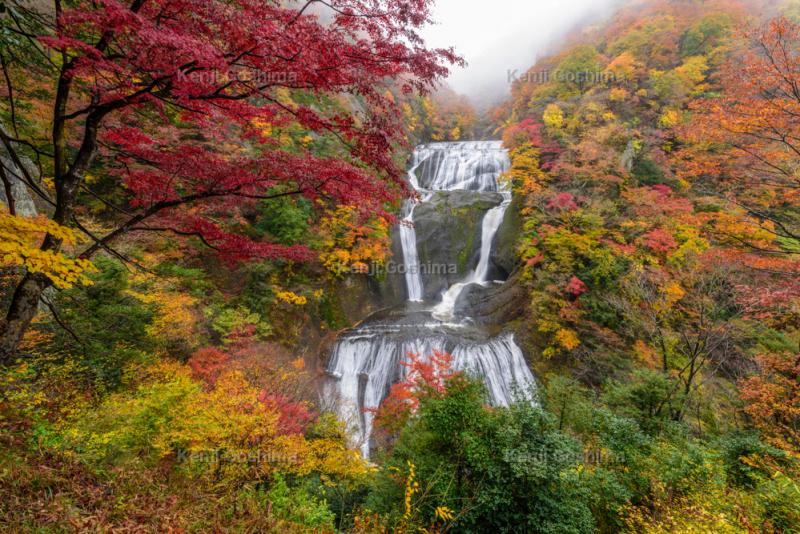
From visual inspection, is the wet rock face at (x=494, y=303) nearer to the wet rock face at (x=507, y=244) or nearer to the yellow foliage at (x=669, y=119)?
the wet rock face at (x=507, y=244)

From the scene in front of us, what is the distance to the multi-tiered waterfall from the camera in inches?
408

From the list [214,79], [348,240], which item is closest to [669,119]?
[348,240]

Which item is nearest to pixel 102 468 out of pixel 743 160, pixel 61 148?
pixel 61 148

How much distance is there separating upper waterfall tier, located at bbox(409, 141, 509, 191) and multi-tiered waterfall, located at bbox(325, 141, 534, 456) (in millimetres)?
2728

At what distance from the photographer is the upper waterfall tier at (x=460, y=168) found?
21.4 m

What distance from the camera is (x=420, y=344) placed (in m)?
11.5

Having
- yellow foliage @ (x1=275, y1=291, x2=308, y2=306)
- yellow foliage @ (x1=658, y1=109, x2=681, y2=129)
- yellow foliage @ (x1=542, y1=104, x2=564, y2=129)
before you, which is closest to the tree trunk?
yellow foliage @ (x1=275, y1=291, x2=308, y2=306)

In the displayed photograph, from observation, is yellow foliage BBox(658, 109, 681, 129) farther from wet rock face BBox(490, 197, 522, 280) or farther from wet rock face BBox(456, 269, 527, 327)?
wet rock face BBox(456, 269, 527, 327)

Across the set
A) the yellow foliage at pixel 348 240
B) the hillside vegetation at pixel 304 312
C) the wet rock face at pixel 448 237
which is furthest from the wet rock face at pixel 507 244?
the yellow foliage at pixel 348 240

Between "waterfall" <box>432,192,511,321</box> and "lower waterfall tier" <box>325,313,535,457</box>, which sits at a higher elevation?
"waterfall" <box>432,192,511,321</box>

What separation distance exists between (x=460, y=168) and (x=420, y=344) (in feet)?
52.0

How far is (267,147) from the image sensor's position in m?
11.9

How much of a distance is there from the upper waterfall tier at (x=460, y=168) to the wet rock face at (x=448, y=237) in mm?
3358

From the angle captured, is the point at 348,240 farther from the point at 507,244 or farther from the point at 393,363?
the point at 507,244
